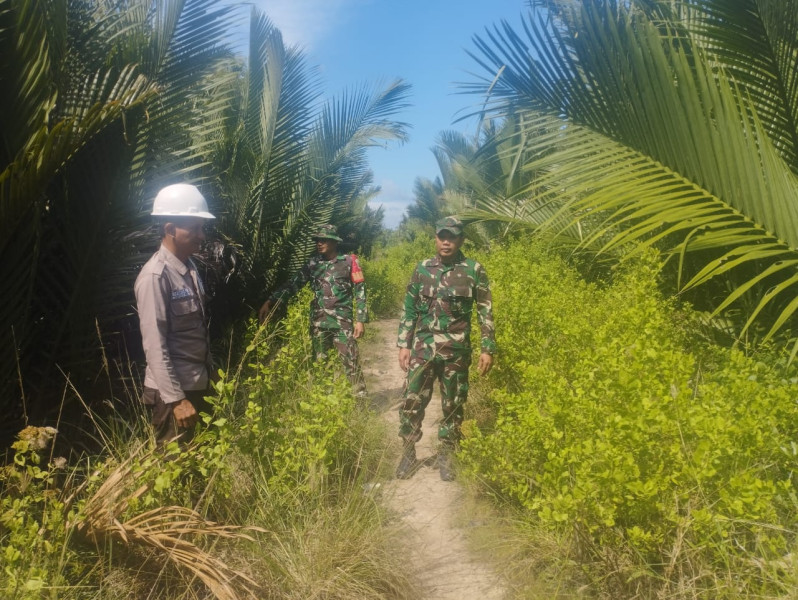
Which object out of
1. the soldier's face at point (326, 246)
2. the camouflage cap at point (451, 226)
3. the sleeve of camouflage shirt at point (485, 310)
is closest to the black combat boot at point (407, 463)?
the sleeve of camouflage shirt at point (485, 310)

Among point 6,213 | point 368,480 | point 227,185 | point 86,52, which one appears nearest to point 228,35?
point 86,52

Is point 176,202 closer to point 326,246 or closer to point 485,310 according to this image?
point 485,310

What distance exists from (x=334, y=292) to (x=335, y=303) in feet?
0.33

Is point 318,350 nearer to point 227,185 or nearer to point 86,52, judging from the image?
point 227,185

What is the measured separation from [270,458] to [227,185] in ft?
12.0

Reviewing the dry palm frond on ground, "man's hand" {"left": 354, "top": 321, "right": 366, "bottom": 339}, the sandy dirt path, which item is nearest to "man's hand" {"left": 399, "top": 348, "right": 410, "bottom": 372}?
the sandy dirt path

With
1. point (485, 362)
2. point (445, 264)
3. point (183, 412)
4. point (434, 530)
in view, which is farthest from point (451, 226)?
point (183, 412)

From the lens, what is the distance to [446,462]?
3.87 metres

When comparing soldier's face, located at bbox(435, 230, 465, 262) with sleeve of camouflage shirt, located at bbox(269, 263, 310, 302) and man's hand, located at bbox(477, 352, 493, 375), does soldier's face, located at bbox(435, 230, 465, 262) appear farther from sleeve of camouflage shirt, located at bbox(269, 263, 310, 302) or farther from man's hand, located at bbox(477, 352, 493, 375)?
sleeve of camouflage shirt, located at bbox(269, 263, 310, 302)

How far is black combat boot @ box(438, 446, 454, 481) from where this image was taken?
3.78 metres

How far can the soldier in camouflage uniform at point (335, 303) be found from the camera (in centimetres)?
539

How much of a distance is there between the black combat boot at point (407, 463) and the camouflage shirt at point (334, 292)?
1673 millimetres

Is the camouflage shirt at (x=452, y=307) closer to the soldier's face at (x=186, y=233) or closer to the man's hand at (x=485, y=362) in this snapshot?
the man's hand at (x=485, y=362)

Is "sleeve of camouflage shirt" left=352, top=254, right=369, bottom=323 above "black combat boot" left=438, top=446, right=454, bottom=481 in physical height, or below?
above
